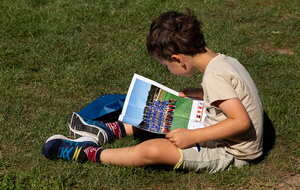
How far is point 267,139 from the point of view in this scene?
8.12 ft

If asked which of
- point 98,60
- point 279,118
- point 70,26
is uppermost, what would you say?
point 70,26

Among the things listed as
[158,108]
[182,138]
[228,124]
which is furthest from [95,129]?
[228,124]

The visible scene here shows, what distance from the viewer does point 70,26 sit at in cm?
400

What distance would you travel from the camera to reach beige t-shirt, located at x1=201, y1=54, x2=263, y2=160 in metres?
1.77

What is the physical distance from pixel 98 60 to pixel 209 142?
1903 mm

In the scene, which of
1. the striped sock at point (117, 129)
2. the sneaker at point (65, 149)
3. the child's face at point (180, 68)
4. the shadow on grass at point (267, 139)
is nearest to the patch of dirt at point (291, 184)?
the shadow on grass at point (267, 139)

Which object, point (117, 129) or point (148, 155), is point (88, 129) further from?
point (148, 155)

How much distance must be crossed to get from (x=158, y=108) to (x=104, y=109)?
1.76 ft

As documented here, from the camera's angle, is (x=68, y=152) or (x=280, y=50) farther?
(x=280, y=50)

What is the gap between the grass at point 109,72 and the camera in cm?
211

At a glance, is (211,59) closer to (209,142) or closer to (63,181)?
(209,142)

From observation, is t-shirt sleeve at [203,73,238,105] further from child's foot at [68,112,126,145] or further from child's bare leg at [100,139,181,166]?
child's foot at [68,112,126,145]

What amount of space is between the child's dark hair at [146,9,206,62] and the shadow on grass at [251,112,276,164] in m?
0.98

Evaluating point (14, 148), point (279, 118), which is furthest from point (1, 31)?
point (279, 118)
